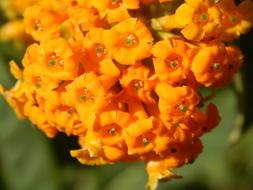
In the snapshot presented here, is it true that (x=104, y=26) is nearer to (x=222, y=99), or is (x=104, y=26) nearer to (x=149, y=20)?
(x=149, y=20)

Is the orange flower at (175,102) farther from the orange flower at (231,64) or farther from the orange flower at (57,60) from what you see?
the orange flower at (57,60)

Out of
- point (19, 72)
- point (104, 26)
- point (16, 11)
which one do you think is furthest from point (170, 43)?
point (16, 11)

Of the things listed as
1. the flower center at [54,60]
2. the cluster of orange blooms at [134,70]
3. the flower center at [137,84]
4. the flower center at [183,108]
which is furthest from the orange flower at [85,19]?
the flower center at [183,108]

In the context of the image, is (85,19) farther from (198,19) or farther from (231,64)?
(231,64)

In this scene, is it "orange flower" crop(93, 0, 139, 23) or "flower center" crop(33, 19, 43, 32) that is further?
"flower center" crop(33, 19, 43, 32)

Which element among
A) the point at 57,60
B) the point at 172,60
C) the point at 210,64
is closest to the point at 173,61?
the point at 172,60

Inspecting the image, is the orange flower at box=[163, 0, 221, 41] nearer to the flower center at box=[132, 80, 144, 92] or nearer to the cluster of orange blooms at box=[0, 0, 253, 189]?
the cluster of orange blooms at box=[0, 0, 253, 189]

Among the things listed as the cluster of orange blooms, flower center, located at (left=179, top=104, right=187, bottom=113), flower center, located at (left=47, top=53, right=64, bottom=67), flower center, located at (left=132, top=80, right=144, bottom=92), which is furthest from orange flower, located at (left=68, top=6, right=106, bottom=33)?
flower center, located at (left=179, top=104, right=187, bottom=113)
